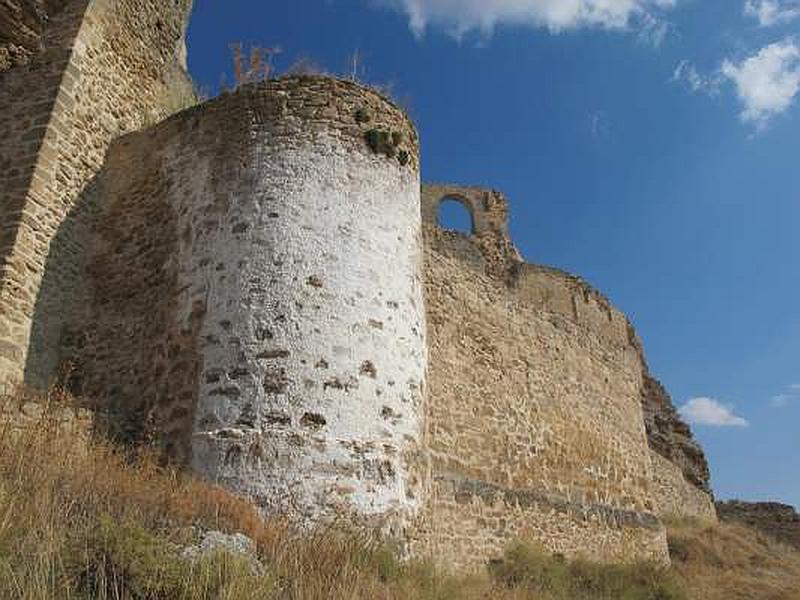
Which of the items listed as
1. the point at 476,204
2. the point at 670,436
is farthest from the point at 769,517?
the point at 476,204

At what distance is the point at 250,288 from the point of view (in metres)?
7.04

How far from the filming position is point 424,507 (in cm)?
705

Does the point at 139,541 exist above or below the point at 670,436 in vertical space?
below

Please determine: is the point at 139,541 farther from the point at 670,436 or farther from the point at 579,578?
the point at 670,436

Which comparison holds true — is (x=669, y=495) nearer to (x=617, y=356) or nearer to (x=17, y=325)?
(x=617, y=356)

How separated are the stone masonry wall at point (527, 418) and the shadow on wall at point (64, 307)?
391 cm

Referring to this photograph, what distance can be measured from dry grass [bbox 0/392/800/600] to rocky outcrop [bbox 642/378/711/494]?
1577 cm

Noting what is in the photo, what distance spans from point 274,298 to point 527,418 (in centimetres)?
592

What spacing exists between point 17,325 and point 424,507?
4317mm

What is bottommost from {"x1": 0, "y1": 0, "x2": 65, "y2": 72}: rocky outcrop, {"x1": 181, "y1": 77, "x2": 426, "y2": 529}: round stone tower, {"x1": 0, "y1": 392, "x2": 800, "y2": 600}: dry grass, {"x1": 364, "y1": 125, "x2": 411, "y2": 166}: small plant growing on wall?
{"x1": 0, "y1": 392, "x2": 800, "y2": 600}: dry grass

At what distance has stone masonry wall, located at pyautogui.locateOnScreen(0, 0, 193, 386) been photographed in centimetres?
756

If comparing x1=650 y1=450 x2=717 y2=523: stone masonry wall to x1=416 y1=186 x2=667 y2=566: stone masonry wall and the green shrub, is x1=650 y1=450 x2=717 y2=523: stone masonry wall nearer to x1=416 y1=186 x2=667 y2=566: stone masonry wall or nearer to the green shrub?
x1=416 y1=186 x2=667 y2=566: stone masonry wall

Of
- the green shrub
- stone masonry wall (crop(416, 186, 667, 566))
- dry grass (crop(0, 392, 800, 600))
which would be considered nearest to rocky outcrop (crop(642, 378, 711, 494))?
stone masonry wall (crop(416, 186, 667, 566))

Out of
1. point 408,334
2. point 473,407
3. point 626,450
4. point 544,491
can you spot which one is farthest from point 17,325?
point 626,450
